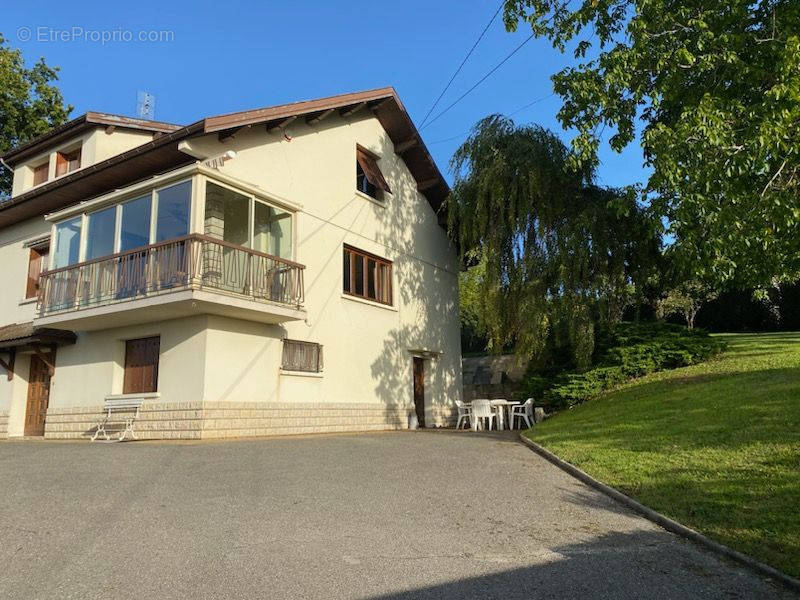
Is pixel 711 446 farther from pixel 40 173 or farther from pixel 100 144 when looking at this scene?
pixel 40 173

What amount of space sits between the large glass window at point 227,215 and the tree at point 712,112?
22.2 ft

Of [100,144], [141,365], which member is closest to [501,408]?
[141,365]

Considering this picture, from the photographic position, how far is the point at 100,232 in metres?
14.1

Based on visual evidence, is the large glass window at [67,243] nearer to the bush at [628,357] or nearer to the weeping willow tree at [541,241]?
the weeping willow tree at [541,241]

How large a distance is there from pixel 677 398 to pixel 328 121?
11.2 meters

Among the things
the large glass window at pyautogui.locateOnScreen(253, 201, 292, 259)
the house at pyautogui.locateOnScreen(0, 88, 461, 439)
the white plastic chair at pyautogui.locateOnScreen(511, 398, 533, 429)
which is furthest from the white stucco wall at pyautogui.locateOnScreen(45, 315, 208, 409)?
the white plastic chair at pyautogui.locateOnScreen(511, 398, 533, 429)

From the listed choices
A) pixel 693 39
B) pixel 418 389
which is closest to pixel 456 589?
pixel 693 39

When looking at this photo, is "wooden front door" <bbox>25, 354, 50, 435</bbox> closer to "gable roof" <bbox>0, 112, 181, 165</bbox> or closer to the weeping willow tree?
"gable roof" <bbox>0, 112, 181, 165</bbox>

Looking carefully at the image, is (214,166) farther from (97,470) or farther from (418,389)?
(418,389)

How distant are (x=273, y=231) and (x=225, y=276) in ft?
7.38

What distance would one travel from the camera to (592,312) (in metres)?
16.9

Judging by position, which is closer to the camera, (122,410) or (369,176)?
(122,410)

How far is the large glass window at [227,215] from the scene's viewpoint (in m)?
13.3

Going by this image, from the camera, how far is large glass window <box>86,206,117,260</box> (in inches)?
547
